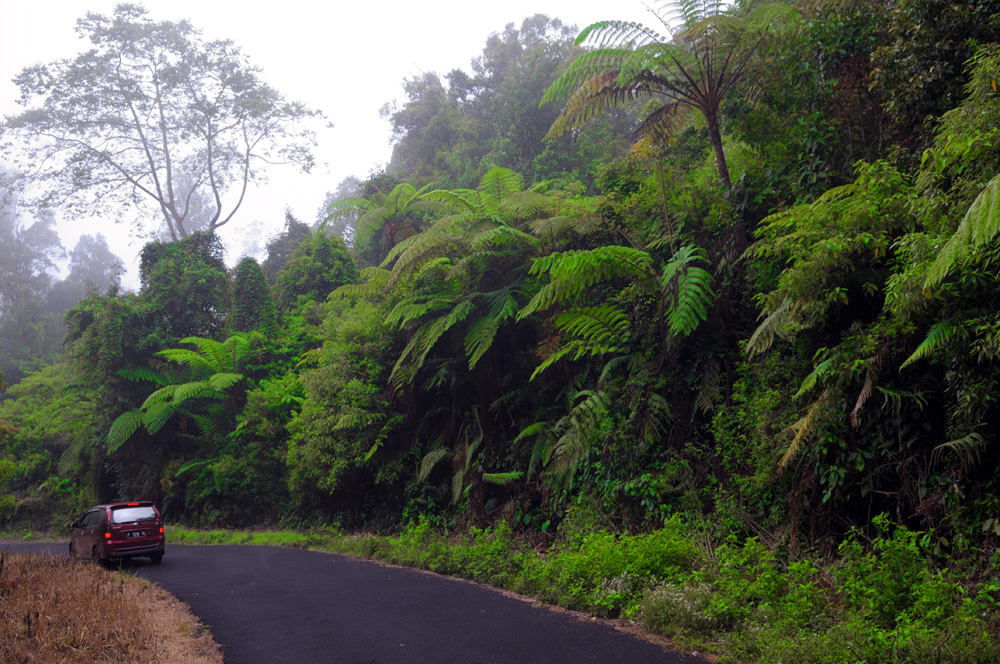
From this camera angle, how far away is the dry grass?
5.52 metres

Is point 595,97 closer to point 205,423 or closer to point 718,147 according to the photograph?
point 718,147

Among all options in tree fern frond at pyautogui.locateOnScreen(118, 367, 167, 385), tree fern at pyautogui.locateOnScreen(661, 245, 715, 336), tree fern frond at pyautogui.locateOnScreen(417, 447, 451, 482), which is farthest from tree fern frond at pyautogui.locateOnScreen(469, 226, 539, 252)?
tree fern frond at pyautogui.locateOnScreen(118, 367, 167, 385)

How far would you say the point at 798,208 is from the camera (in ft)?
22.7

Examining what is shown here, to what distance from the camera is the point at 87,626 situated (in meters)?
5.97

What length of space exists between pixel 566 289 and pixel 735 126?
324 centimetres

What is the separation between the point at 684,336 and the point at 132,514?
11.4 meters

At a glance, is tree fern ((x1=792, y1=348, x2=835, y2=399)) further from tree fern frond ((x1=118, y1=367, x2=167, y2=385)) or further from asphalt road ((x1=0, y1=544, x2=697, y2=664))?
tree fern frond ((x1=118, y1=367, x2=167, y2=385))

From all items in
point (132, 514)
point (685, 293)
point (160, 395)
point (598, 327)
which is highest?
point (685, 293)

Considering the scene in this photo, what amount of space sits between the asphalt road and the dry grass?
30 cm

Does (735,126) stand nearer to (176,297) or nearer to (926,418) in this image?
(926,418)

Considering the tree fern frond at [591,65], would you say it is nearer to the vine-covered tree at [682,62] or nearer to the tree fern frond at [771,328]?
the vine-covered tree at [682,62]

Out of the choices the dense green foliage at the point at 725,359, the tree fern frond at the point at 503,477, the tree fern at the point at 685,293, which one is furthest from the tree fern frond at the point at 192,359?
the tree fern at the point at 685,293

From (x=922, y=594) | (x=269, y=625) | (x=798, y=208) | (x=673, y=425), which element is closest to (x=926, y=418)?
(x=922, y=594)

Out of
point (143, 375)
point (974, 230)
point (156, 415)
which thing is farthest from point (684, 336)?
point (143, 375)
